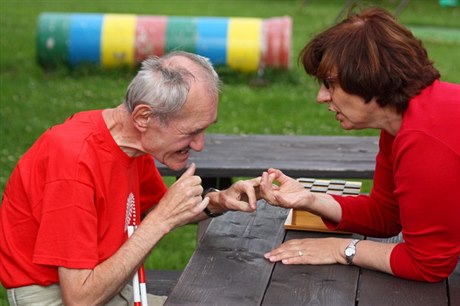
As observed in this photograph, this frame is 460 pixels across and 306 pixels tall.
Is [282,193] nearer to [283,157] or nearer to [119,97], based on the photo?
[283,157]

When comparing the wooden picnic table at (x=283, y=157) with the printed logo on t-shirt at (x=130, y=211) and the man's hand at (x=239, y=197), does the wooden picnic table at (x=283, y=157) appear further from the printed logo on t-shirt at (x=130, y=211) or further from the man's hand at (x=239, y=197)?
the printed logo on t-shirt at (x=130, y=211)

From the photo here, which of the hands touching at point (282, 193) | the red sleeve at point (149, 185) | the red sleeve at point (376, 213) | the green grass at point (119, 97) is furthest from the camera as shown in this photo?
the green grass at point (119, 97)

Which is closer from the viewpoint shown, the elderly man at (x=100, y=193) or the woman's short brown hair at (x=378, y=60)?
the elderly man at (x=100, y=193)

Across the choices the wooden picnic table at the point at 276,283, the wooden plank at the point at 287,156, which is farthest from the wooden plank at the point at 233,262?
the wooden plank at the point at 287,156

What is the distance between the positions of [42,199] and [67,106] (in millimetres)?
6014

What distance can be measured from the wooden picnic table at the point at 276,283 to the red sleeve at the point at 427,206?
6cm

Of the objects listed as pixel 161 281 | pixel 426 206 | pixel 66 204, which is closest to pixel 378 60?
pixel 426 206

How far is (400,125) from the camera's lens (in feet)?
9.98

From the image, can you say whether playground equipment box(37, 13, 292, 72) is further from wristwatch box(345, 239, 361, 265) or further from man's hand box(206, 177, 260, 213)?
wristwatch box(345, 239, 361, 265)

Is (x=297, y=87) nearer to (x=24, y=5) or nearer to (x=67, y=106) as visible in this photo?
(x=67, y=106)

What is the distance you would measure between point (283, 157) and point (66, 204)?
6.65 ft

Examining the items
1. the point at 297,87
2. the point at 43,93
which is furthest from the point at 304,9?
the point at 43,93

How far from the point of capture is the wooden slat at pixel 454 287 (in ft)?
9.18

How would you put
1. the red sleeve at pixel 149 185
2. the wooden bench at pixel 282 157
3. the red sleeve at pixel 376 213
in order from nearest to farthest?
the red sleeve at pixel 376 213
the red sleeve at pixel 149 185
the wooden bench at pixel 282 157
